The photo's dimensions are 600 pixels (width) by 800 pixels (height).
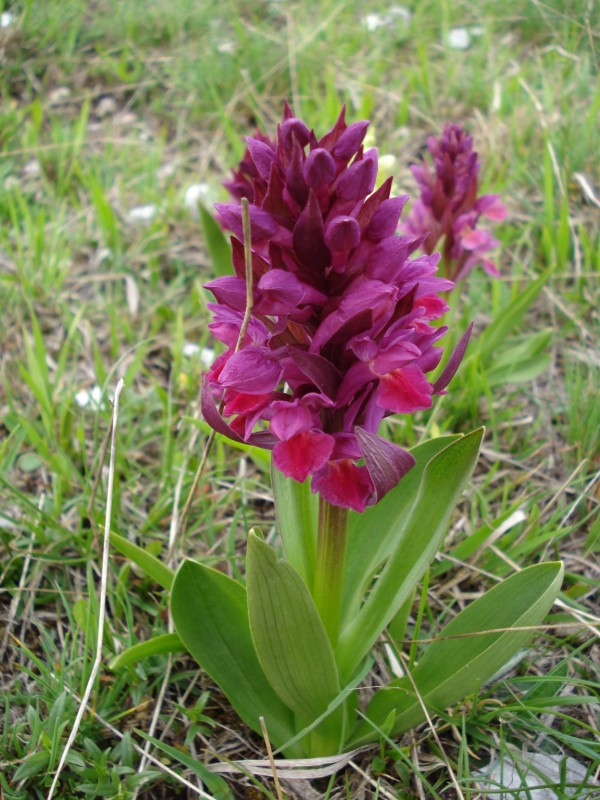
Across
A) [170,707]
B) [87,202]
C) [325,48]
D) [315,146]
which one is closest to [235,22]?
[325,48]

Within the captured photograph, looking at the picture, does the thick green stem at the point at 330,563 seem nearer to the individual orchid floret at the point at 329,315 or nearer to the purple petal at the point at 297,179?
the individual orchid floret at the point at 329,315

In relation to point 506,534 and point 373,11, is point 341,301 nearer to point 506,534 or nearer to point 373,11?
point 506,534

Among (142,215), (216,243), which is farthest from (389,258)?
(142,215)

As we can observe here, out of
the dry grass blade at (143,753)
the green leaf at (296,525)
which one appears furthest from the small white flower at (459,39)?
the dry grass blade at (143,753)

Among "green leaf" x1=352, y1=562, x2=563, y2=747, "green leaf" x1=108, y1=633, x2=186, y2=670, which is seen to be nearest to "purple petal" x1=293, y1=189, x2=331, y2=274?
"green leaf" x1=352, y1=562, x2=563, y2=747

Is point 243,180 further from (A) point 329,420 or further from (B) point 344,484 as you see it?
(B) point 344,484

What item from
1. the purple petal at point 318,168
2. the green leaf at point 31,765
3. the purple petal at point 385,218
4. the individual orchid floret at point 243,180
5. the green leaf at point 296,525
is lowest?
the green leaf at point 31,765
